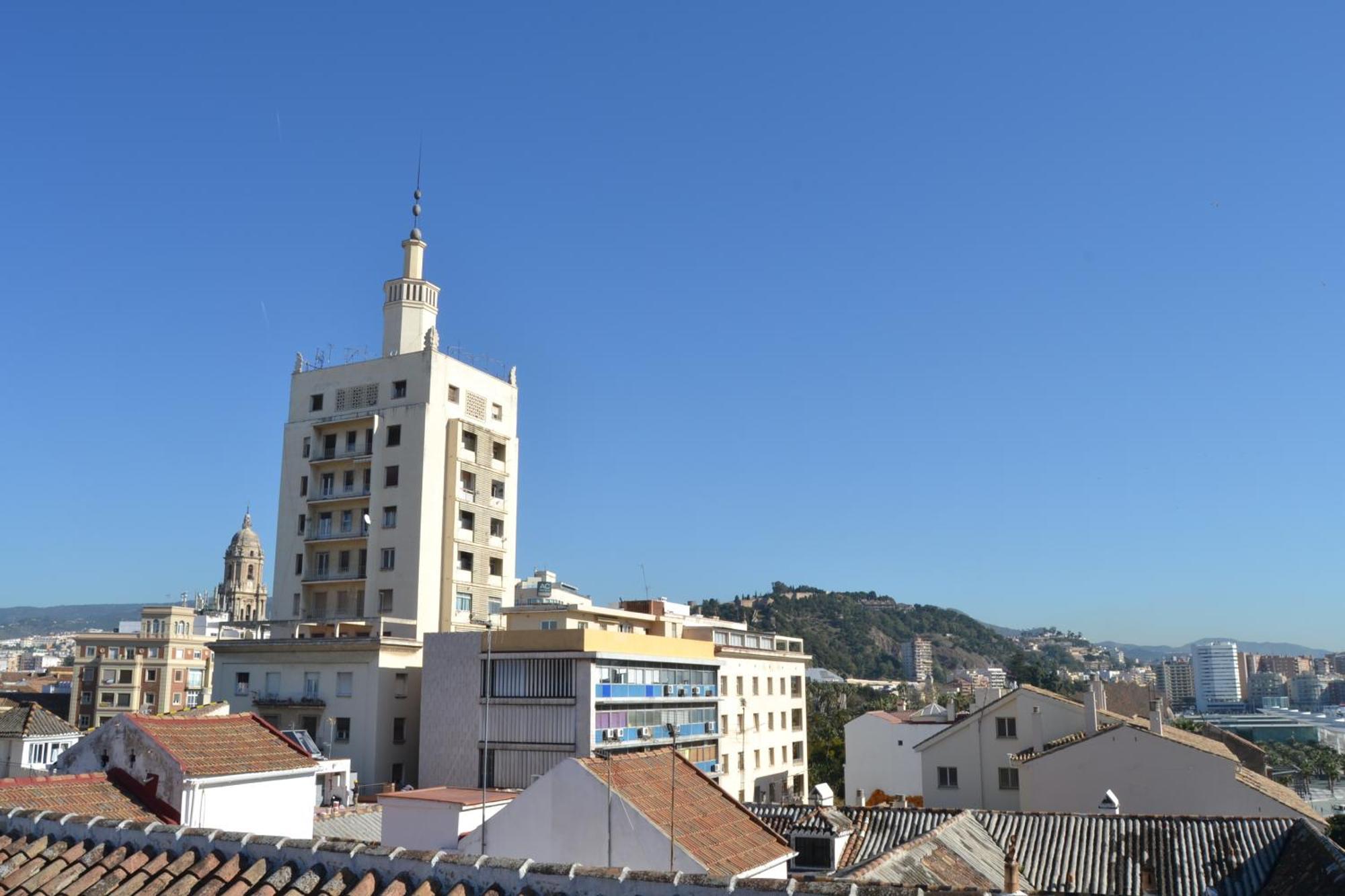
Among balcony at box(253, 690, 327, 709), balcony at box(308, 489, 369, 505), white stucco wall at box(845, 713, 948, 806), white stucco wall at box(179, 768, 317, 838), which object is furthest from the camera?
white stucco wall at box(845, 713, 948, 806)

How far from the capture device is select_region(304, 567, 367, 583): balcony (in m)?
58.8

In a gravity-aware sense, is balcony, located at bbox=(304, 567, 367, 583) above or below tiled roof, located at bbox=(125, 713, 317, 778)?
above

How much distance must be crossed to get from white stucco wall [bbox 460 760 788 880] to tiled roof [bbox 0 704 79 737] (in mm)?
37363

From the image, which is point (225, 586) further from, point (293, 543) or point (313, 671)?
point (313, 671)

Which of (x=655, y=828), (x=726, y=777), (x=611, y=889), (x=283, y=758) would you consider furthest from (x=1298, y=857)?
(x=726, y=777)

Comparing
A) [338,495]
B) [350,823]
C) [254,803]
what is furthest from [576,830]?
[338,495]

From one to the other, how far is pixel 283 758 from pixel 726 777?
37.8 m

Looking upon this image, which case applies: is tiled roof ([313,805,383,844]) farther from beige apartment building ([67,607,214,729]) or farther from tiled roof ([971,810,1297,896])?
beige apartment building ([67,607,214,729])

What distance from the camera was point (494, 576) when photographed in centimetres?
6194

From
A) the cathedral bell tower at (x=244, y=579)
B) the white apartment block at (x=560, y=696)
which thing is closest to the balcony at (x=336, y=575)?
the white apartment block at (x=560, y=696)

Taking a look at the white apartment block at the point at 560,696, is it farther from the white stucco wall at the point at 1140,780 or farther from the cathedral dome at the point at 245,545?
the cathedral dome at the point at 245,545

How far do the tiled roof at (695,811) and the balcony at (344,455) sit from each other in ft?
133

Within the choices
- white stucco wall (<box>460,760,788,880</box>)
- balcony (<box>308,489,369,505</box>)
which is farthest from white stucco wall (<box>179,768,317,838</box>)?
balcony (<box>308,489,369,505</box>)

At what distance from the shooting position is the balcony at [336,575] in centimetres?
5881
